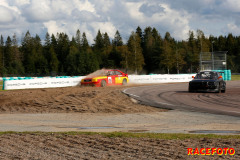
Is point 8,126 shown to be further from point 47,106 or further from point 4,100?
point 4,100

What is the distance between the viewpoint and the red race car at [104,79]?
25941 millimetres

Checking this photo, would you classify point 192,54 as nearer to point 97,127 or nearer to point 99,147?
point 97,127

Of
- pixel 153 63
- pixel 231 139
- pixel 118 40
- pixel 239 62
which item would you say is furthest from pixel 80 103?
pixel 118 40

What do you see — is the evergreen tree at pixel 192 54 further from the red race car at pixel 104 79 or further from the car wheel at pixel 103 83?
the car wheel at pixel 103 83

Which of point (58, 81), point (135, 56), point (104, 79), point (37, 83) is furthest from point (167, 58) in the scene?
point (104, 79)

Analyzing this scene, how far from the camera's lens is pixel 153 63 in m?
107

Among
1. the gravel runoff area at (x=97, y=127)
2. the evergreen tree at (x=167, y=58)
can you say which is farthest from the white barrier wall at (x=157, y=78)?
the evergreen tree at (x=167, y=58)

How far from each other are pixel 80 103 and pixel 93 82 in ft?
34.2

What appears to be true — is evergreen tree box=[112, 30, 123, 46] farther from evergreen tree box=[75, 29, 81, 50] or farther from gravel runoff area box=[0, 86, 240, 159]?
gravel runoff area box=[0, 86, 240, 159]

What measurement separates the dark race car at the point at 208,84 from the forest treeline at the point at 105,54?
180 feet

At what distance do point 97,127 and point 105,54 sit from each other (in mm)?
103719

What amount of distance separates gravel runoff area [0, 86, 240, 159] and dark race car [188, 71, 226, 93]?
5.48 m

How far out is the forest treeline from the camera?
96.5 m

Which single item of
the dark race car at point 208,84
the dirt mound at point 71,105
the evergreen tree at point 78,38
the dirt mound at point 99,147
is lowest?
the dirt mound at point 99,147
